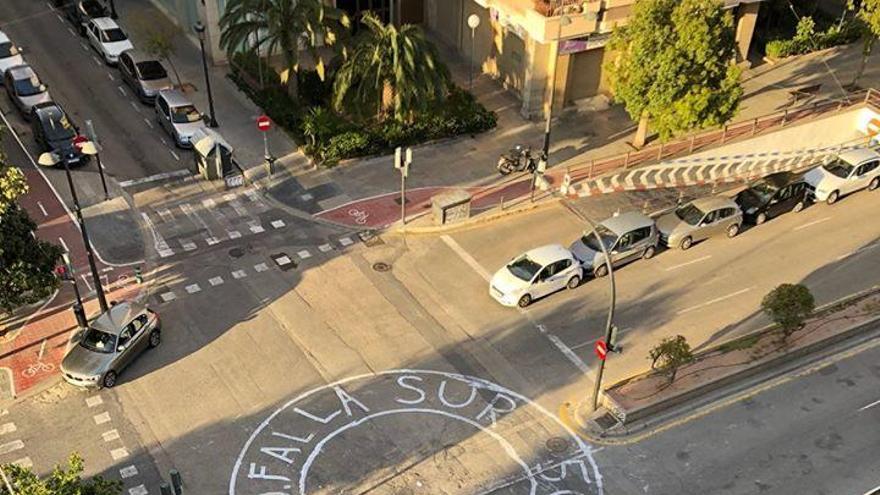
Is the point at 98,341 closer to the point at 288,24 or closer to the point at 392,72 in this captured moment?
the point at 392,72

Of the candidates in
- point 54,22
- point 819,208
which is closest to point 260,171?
point 54,22

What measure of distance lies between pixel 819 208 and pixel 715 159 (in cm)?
524

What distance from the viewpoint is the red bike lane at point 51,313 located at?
92.6ft

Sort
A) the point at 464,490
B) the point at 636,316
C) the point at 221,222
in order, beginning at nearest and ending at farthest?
the point at 464,490 < the point at 636,316 < the point at 221,222

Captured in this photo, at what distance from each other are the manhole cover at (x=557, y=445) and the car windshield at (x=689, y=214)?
12.7m

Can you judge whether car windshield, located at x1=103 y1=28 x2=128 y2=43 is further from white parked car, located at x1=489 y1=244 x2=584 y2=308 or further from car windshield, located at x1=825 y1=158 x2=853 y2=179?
car windshield, located at x1=825 y1=158 x2=853 y2=179

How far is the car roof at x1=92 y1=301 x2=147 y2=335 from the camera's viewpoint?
91.2 feet

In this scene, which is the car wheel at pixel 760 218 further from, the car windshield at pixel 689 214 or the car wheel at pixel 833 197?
the car wheel at pixel 833 197

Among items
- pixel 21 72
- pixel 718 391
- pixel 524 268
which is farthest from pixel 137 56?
pixel 718 391

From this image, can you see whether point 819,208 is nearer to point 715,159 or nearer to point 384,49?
point 715,159

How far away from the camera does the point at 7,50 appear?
145 feet

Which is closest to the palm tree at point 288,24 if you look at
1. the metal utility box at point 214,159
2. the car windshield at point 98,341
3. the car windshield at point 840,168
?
the metal utility box at point 214,159

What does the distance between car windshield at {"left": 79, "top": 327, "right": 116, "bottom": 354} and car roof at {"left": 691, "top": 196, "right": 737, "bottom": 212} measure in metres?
23.2

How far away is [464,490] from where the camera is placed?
2498cm
